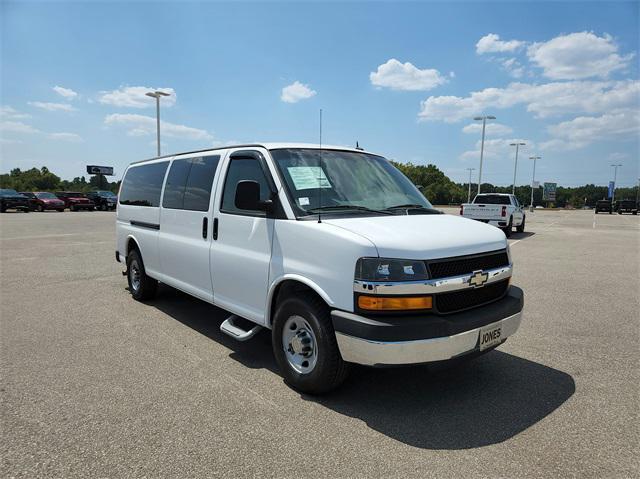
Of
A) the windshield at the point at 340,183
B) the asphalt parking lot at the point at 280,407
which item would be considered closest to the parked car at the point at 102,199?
the asphalt parking lot at the point at 280,407

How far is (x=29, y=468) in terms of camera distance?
262cm

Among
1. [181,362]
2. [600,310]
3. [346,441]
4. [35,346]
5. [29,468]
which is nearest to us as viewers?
[29,468]

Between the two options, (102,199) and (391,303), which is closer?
(391,303)

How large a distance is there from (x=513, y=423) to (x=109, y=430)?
9.44 feet

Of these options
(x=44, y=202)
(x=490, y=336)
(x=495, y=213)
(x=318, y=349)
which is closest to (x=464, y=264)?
(x=490, y=336)

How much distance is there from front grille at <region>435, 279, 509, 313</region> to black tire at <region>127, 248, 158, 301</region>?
15.6 ft

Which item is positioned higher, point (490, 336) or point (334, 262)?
point (334, 262)

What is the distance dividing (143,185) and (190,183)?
1.77m

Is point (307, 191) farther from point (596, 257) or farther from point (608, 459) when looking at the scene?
point (596, 257)

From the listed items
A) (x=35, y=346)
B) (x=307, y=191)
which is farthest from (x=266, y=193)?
(x=35, y=346)

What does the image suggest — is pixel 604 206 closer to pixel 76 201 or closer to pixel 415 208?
pixel 76 201

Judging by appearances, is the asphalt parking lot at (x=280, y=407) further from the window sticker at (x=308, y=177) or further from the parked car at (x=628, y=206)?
the parked car at (x=628, y=206)

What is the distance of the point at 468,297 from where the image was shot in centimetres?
342

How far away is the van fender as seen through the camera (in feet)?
10.8
